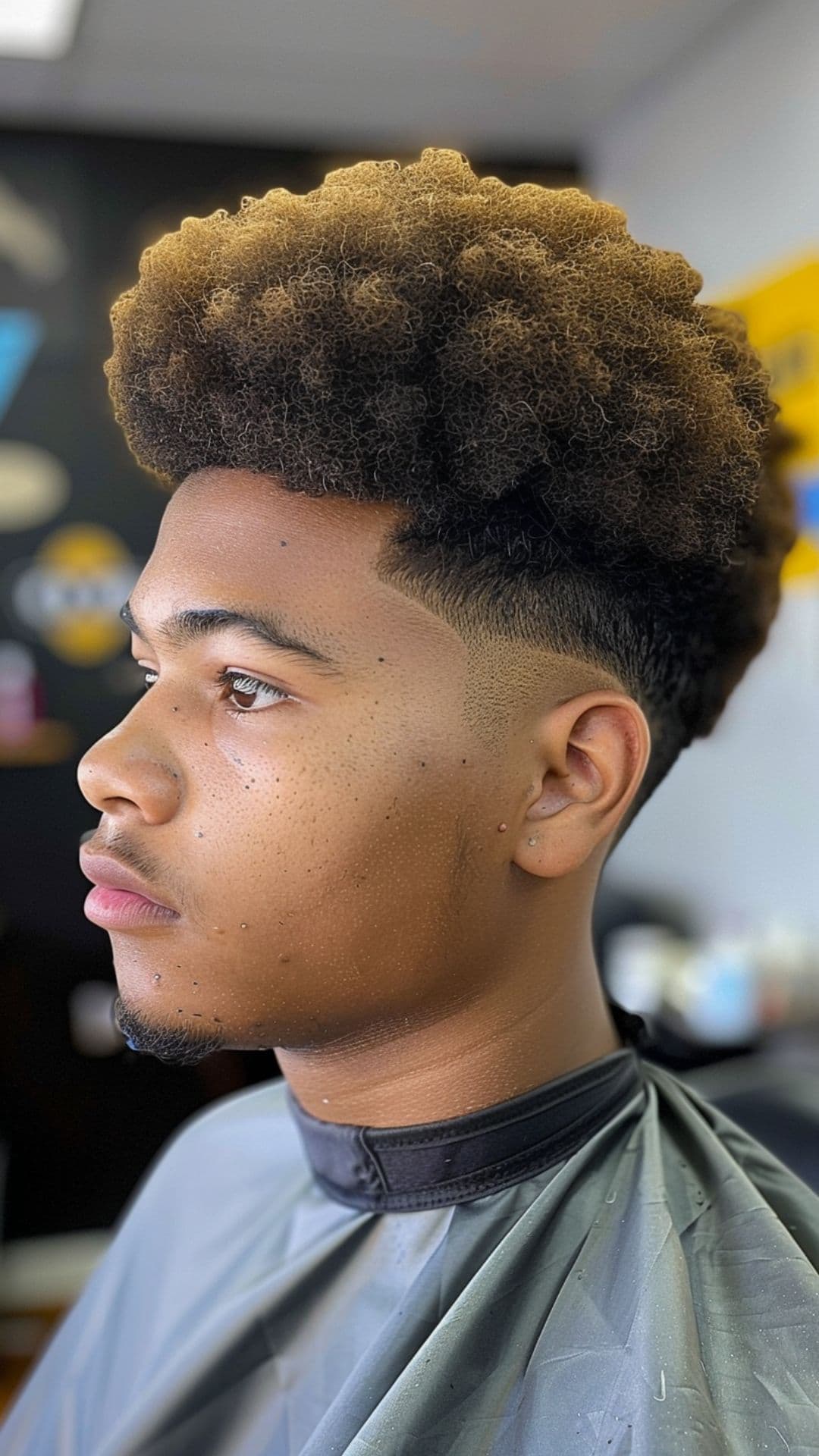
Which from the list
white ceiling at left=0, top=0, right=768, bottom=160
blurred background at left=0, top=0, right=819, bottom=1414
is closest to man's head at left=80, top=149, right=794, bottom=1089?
blurred background at left=0, top=0, right=819, bottom=1414

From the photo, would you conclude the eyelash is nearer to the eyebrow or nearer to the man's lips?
the eyebrow

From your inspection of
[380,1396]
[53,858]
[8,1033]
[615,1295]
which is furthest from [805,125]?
[8,1033]

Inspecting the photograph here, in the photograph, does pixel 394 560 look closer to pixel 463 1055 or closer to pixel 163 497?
pixel 463 1055

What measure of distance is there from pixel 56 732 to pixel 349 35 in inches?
98.0

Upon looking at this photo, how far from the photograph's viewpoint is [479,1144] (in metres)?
0.98

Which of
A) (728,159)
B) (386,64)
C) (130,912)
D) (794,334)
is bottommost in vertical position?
(130,912)

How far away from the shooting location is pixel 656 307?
0.83 meters

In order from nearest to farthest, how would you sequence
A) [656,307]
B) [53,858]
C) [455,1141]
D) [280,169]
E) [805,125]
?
[656,307], [455,1141], [805,125], [280,169], [53,858]

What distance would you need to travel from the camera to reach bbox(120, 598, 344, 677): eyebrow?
86cm

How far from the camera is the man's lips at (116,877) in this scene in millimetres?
865

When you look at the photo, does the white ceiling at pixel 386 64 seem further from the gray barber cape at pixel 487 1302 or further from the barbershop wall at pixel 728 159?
the gray barber cape at pixel 487 1302

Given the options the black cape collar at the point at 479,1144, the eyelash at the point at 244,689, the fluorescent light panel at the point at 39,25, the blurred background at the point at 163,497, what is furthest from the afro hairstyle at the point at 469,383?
the fluorescent light panel at the point at 39,25

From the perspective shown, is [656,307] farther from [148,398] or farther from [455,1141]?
[455,1141]

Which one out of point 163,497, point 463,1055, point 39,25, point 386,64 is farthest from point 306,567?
point 163,497
